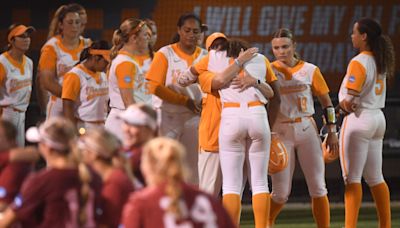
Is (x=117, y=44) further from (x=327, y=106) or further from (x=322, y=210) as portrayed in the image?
(x=322, y=210)

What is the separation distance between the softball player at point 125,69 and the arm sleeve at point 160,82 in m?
0.15

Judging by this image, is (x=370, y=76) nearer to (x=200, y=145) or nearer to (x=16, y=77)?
(x=200, y=145)

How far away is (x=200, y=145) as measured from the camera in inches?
333

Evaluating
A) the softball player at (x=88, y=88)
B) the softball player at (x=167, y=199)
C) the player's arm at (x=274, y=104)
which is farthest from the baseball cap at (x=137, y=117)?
the softball player at (x=88, y=88)

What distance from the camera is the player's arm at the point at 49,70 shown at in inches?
380

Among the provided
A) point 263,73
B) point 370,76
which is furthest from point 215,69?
point 370,76

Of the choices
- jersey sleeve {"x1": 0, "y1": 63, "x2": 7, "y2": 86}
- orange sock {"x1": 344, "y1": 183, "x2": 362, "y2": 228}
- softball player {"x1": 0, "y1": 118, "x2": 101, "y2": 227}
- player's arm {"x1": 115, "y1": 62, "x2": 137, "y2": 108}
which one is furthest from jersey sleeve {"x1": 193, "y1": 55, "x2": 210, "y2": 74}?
softball player {"x1": 0, "y1": 118, "x2": 101, "y2": 227}

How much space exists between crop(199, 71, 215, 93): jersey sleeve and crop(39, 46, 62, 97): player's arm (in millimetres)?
1870

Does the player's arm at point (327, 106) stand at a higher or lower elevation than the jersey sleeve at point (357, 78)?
lower

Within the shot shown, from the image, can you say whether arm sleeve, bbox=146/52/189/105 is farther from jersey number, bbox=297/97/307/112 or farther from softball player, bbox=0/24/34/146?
softball player, bbox=0/24/34/146

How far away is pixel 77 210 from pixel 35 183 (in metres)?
0.21

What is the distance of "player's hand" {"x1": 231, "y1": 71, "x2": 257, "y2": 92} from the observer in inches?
317

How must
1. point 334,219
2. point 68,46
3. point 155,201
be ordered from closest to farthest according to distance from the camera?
point 155,201 → point 68,46 → point 334,219

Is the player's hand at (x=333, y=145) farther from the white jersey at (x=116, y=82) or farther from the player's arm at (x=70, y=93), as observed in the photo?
the player's arm at (x=70, y=93)
